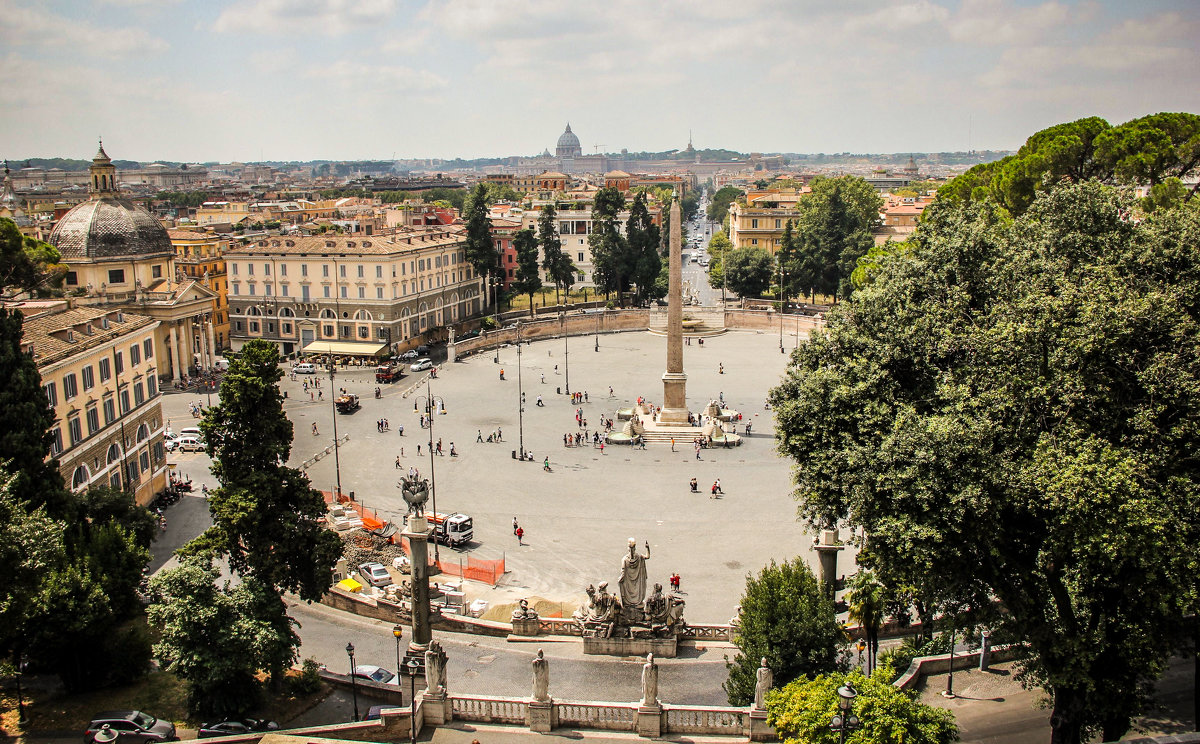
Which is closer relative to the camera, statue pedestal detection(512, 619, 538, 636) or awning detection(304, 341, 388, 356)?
statue pedestal detection(512, 619, 538, 636)

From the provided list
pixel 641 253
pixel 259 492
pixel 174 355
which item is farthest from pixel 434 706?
pixel 641 253

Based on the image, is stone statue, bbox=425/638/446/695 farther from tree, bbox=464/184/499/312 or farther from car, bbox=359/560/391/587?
A: tree, bbox=464/184/499/312

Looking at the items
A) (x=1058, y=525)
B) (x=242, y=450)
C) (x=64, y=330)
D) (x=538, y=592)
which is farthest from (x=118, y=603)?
(x=1058, y=525)

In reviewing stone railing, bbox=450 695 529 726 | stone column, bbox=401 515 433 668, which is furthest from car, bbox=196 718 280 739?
stone railing, bbox=450 695 529 726

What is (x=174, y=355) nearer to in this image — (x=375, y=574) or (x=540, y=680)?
(x=375, y=574)

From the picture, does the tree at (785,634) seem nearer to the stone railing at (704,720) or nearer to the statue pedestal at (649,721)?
the stone railing at (704,720)

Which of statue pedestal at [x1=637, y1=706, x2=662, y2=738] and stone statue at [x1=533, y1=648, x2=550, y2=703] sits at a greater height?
stone statue at [x1=533, y1=648, x2=550, y2=703]

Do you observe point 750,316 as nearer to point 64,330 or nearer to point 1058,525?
point 64,330
